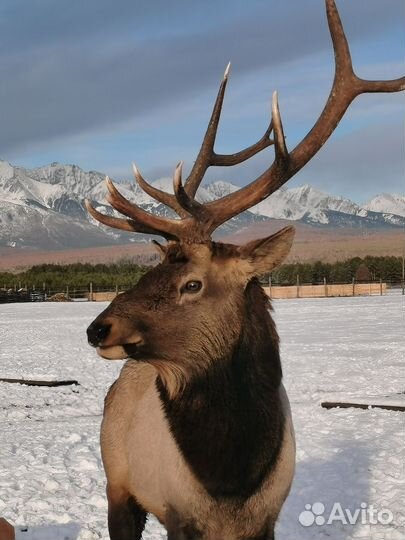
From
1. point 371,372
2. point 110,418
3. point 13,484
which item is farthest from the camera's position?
point 371,372

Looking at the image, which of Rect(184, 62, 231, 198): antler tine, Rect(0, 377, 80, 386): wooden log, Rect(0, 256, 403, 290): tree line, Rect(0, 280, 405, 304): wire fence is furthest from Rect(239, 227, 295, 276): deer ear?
Rect(0, 256, 403, 290): tree line

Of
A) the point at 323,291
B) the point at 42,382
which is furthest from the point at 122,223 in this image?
the point at 323,291

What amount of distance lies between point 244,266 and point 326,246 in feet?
642

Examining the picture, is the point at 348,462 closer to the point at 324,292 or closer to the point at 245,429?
the point at 245,429

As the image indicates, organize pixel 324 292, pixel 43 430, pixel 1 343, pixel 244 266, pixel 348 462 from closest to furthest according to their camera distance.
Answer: pixel 244 266, pixel 348 462, pixel 43 430, pixel 1 343, pixel 324 292

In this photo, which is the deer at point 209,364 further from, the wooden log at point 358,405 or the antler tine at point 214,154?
the wooden log at point 358,405

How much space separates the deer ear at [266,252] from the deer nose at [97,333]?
98 cm

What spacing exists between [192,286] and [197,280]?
0.05m

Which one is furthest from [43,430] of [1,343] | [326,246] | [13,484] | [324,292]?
[326,246]

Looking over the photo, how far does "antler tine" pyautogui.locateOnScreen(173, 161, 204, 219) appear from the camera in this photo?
170 inches

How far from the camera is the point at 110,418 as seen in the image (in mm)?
5023

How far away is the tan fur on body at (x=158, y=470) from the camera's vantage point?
4.07 metres

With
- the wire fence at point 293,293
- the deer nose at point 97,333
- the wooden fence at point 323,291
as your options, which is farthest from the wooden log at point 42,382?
the wooden fence at point 323,291

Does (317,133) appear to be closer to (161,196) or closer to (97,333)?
(161,196)
